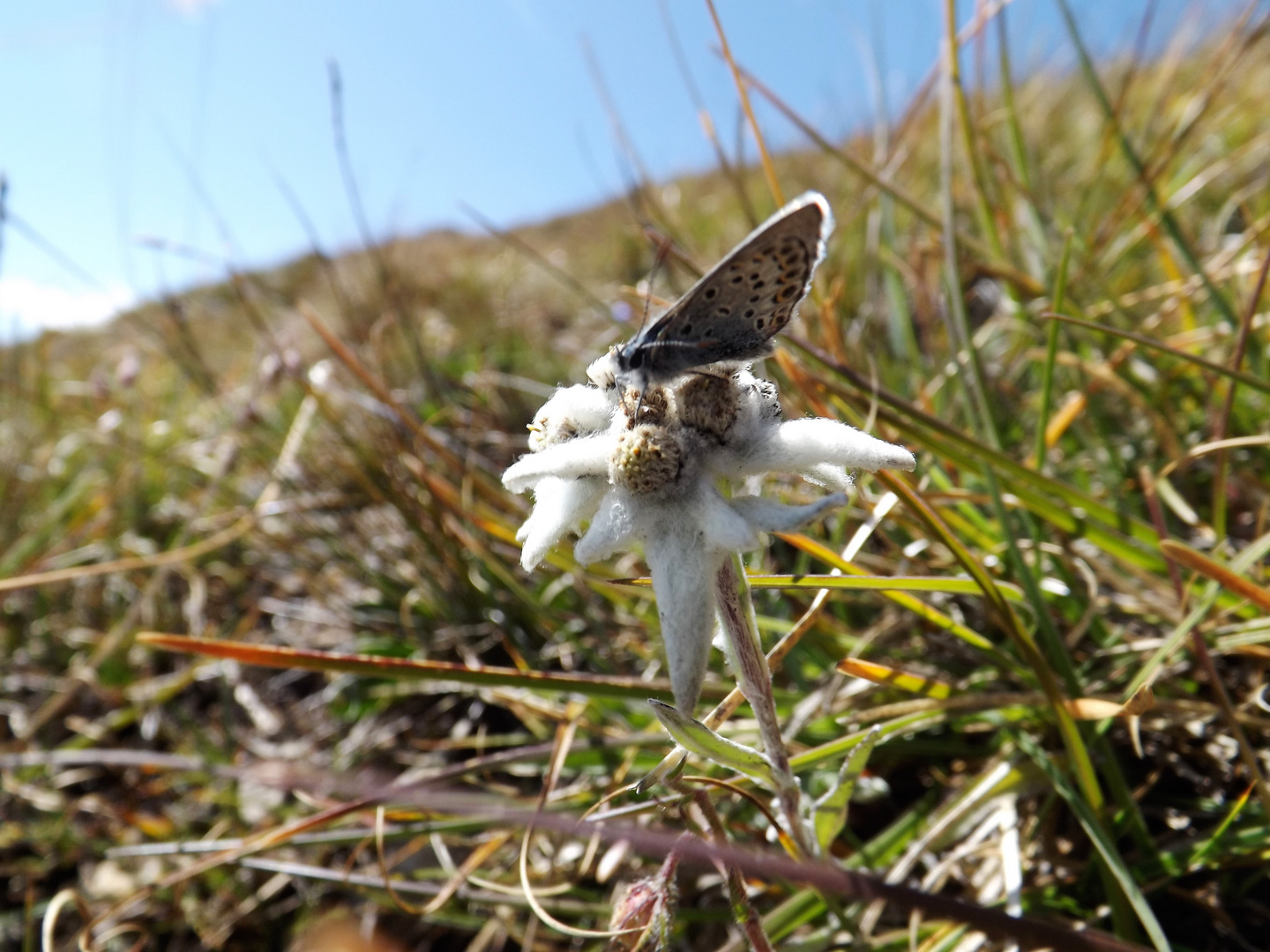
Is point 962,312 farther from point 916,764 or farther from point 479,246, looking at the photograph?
point 479,246

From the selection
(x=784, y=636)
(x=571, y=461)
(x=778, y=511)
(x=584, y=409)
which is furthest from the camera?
(x=784, y=636)

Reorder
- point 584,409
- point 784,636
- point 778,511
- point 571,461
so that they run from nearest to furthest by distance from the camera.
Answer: point 778,511 < point 571,461 < point 584,409 < point 784,636

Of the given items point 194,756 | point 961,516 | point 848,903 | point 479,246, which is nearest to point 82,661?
point 194,756

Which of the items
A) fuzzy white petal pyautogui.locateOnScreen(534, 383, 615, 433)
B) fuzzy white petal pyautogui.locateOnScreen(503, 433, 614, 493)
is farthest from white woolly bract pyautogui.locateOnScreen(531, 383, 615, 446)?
fuzzy white petal pyautogui.locateOnScreen(503, 433, 614, 493)

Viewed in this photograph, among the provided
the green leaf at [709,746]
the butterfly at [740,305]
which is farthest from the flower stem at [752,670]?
the butterfly at [740,305]

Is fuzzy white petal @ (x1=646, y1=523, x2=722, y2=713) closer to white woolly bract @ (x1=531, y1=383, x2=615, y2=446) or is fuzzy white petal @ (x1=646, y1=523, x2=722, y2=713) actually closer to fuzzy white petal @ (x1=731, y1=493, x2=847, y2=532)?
fuzzy white petal @ (x1=731, y1=493, x2=847, y2=532)

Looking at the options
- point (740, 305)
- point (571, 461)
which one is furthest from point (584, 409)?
point (740, 305)

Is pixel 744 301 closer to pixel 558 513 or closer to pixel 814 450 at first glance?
pixel 814 450
